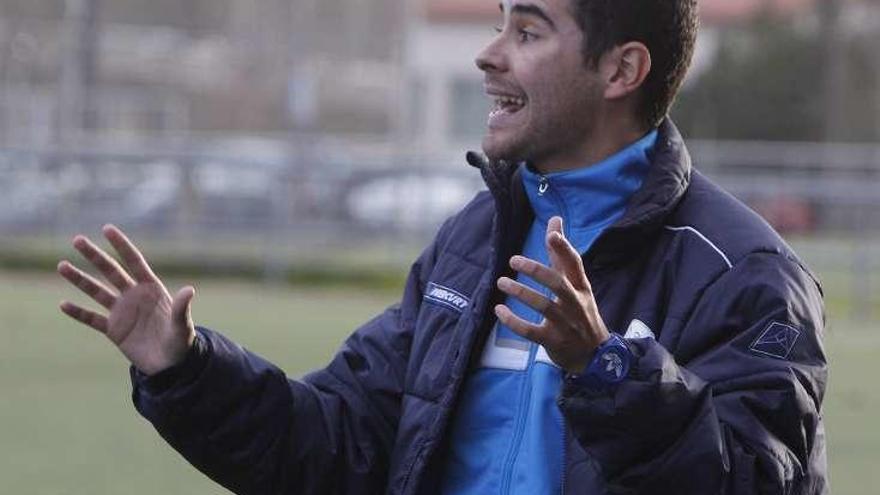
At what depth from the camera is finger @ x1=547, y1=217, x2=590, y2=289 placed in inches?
127

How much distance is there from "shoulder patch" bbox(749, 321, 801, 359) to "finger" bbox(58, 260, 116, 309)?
1158 mm

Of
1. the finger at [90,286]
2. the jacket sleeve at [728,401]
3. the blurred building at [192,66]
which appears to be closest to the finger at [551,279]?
the jacket sleeve at [728,401]

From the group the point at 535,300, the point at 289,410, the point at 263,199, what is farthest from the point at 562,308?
the point at 263,199

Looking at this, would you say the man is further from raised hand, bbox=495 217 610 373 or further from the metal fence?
the metal fence

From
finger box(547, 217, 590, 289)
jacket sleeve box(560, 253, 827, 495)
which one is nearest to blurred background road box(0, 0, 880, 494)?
jacket sleeve box(560, 253, 827, 495)

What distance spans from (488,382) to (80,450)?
20.7 ft

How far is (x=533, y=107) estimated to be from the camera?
377cm

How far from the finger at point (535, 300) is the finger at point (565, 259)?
50mm

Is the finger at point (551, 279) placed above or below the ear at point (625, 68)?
below

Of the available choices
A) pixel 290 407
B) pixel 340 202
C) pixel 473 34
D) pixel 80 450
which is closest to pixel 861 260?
pixel 340 202

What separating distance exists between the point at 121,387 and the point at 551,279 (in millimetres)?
9128

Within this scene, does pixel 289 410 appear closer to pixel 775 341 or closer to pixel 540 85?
pixel 540 85

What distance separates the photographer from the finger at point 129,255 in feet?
12.1

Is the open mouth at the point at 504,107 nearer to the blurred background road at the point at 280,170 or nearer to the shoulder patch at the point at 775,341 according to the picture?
the shoulder patch at the point at 775,341
